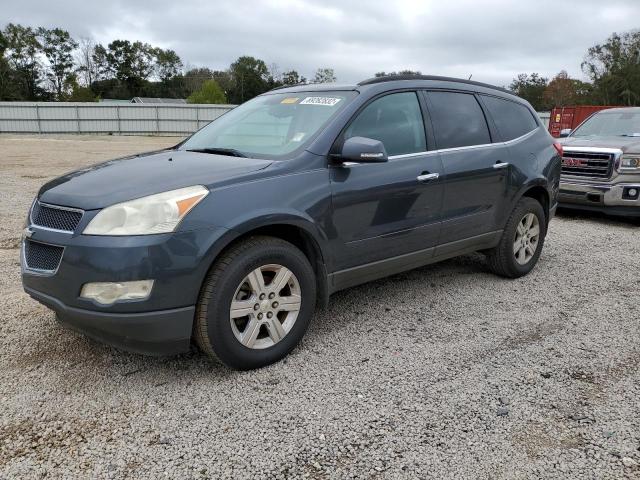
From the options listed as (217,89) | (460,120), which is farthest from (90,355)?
(217,89)

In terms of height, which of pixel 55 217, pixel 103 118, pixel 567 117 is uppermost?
pixel 567 117

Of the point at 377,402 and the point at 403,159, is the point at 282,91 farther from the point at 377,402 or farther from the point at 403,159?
the point at 377,402

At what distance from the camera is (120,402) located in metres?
2.91

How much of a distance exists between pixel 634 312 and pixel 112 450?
156 inches

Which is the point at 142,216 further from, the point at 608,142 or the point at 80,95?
the point at 80,95

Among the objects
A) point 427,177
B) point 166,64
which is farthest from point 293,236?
point 166,64

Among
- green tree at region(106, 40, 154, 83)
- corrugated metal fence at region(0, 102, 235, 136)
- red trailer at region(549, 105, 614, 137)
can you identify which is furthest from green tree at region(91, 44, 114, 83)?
red trailer at region(549, 105, 614, 137)

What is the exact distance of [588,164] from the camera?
8367mm

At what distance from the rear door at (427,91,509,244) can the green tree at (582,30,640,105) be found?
6631 cm

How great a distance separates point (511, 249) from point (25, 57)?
84.8 metres

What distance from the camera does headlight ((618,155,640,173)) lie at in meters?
7.90

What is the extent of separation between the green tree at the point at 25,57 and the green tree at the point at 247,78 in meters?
26.0

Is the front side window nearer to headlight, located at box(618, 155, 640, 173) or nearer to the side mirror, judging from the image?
the side mirror

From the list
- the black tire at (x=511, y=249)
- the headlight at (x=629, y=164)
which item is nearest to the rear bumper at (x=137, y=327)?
the black tire at (x=511, y=249)
